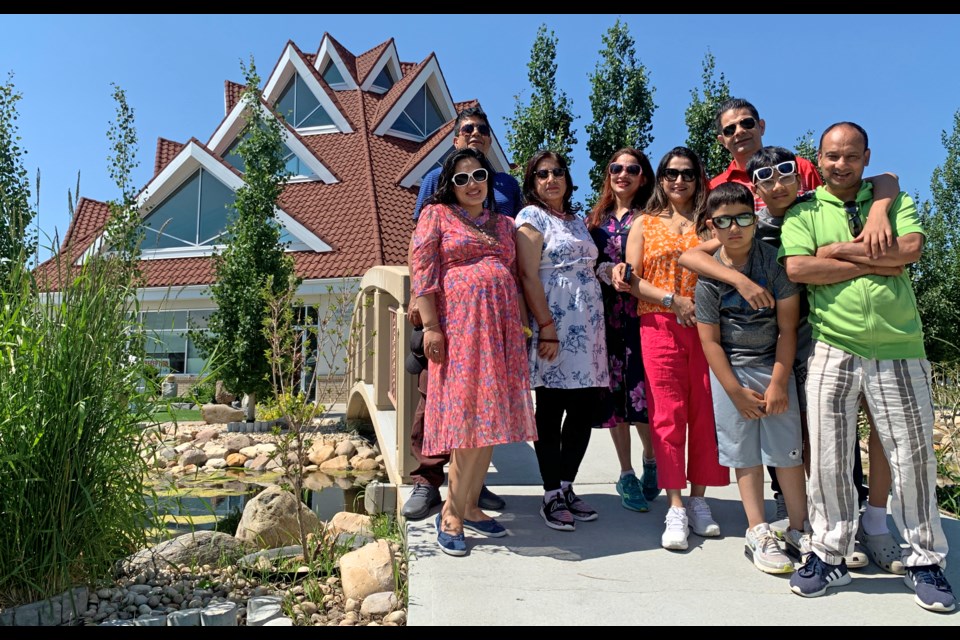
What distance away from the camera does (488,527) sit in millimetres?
3652

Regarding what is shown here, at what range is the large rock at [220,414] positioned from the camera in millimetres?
13148

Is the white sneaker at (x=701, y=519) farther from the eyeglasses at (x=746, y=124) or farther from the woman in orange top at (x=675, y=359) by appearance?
the eyeglasses at (x=746, y=124)

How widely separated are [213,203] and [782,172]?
15249 millimetres

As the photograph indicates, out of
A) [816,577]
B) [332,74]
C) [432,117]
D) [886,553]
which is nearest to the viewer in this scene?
[816,577]

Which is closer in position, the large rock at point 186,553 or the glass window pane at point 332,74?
the large rock at point 186,553

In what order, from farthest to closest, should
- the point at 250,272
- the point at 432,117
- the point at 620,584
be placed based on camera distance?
the point at 432,117 → the point at 250,272 → the point at 620,584

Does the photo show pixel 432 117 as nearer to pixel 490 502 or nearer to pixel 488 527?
pixel 490 502

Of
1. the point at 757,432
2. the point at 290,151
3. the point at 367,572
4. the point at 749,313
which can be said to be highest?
the point at 290,151

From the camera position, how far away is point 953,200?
20.0m

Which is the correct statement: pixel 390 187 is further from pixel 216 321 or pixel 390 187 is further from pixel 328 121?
pixel 216 321

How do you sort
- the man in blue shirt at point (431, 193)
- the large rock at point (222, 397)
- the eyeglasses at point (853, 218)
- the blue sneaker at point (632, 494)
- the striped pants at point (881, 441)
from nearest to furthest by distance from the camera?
1. the striped pants at point (881, 441)
2. the eyeglasses at point (853, 218)
3. the man in blue shirt at point (431, 193)
4. the blue sneaker at point (632, 494)
5. the large rock at point (222, 397)

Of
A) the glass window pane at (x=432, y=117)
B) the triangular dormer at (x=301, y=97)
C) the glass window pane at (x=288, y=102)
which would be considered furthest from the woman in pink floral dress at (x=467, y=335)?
the glass window pane at (x=288, y=102)

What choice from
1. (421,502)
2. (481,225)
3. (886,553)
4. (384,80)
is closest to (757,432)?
(886,553)

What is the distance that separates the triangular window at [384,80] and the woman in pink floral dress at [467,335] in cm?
1907
